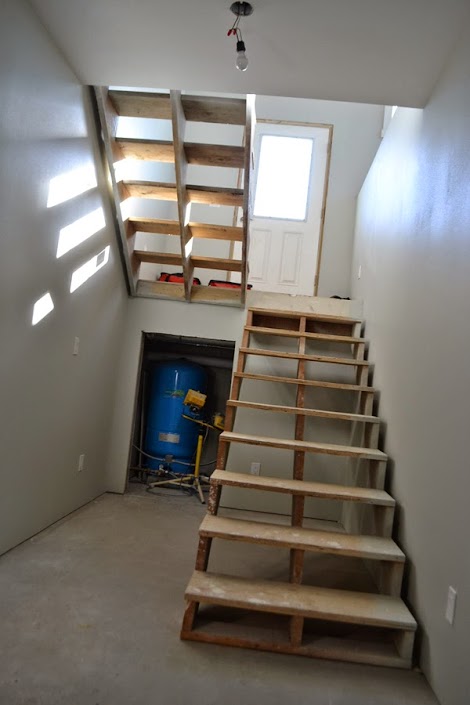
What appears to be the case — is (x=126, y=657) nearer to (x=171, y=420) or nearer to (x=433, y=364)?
(x=433, y=364)

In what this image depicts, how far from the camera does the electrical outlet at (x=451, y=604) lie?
157cm

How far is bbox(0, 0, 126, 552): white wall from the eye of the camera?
2.10 m

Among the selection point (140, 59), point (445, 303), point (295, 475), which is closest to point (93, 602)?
point (295, 475)

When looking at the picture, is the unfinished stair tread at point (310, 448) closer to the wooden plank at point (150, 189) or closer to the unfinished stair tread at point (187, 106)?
the wooden plank at point (150, 189)

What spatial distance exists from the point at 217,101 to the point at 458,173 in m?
1.59

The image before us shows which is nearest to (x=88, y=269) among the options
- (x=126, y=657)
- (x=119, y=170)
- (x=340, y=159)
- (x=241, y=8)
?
(x=119, y=170)

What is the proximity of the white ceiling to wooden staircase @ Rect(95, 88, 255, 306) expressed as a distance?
1.05 feet

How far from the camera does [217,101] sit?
2.92m

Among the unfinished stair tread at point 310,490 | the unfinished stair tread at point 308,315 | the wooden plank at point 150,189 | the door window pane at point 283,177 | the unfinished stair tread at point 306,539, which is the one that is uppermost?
the door window pane at point 283,177

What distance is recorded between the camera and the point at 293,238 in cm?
527

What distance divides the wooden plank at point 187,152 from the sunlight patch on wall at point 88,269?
0.65 metres

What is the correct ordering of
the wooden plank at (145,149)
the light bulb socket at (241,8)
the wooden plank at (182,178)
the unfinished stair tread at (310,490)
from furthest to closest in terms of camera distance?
the wooden plank at (145,149) < the wooden plank at (182,178) < the unfinished stair tread at (310,490) < the light bulb socket at (241,8)

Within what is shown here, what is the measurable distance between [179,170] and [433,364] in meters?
1.98

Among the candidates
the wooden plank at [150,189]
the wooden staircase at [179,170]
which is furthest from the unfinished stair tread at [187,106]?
the wooden plank at [150,189]
